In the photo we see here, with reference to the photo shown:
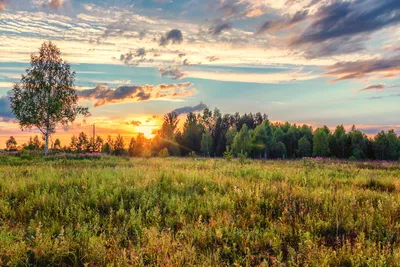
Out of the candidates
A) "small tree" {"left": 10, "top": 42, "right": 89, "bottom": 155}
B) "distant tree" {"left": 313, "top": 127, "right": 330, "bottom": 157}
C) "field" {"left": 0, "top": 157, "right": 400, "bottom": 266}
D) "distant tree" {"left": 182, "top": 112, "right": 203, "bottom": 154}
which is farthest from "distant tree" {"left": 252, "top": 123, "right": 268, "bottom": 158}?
"field" {"left": 0, "top": 157, "right": 400, "bottom": 266}

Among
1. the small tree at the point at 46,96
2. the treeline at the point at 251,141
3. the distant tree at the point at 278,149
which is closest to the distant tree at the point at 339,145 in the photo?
the treeline at the point at 251,141

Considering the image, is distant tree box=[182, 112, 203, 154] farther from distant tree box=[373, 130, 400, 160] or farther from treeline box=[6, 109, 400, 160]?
distant tree box=[373, 130, 400, 160]

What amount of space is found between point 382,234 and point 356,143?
7817cm

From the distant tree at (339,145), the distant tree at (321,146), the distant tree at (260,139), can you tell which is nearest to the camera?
the distant tree at (321,146)

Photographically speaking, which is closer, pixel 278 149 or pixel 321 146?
pixel 321 146

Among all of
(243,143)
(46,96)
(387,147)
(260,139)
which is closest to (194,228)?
(46,96)

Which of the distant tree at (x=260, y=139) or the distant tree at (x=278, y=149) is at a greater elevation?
the distant tree at (x=260, y=139)

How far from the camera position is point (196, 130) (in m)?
94.0

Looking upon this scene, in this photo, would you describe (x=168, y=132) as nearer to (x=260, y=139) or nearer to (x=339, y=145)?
(x=260, y=139)

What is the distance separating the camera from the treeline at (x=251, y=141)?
70.6 m

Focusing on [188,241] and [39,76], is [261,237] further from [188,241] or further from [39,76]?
[39,76]

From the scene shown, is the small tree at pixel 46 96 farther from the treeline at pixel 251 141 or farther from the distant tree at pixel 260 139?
the distant tree at pixel 260 139

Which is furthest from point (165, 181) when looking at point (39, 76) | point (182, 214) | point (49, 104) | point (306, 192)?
point (39, 76)

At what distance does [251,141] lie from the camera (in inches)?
2756
